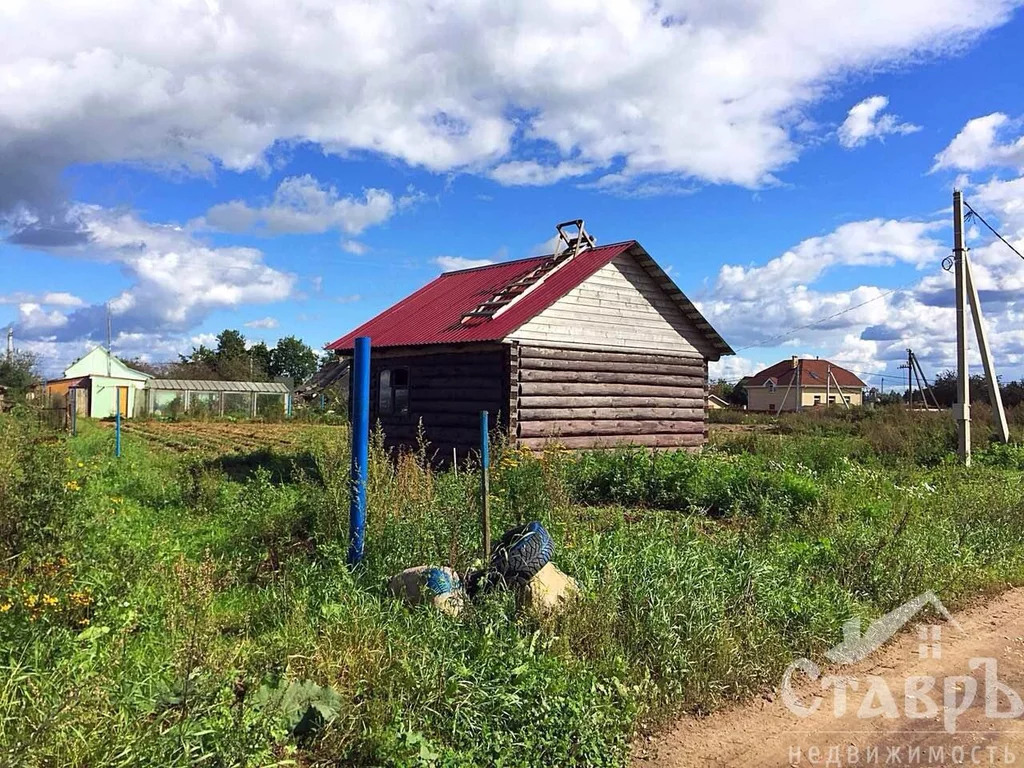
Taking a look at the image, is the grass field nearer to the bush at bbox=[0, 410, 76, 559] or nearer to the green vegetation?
the bush at bbox=[0, 410, 76, 559]

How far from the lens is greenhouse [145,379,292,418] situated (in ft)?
157

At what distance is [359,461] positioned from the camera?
624cm

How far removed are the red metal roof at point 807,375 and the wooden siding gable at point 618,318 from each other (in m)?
52.8

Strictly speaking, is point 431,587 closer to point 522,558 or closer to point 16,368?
point 522,558

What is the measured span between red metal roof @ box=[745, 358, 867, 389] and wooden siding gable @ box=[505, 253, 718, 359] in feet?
173

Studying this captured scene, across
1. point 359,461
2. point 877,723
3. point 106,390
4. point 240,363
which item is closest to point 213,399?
point 106,390

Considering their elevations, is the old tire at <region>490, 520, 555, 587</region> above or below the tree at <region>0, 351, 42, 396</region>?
below

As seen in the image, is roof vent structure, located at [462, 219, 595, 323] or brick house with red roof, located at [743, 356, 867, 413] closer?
roof vent structure, located at [462, 219, 595, 323]

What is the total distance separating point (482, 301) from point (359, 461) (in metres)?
11.2

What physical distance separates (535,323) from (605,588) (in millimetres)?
9626

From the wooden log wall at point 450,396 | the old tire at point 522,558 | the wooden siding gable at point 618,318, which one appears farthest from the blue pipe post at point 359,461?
the wooden siding gable at point 618,318

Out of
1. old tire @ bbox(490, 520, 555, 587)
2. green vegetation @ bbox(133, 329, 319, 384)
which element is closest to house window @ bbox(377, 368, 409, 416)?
old tire @ bbox(490, 520, 555, 587)

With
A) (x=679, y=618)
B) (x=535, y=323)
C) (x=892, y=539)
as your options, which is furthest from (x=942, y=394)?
(x=679, y=618)

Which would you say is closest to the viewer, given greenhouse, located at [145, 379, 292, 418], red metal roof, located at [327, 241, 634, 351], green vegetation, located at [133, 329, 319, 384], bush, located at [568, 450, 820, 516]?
bush, located at [568, 450, 820, 516]
